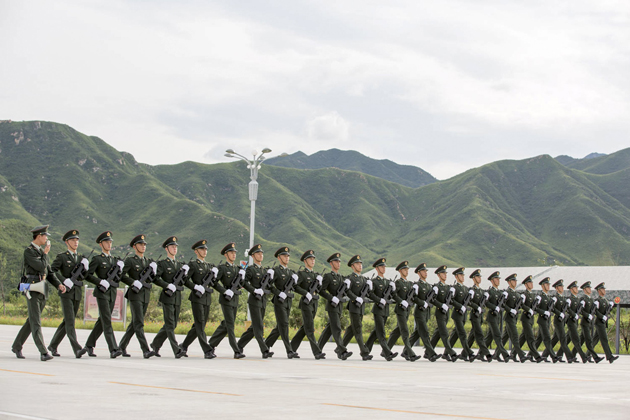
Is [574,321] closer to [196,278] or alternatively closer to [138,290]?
[196,278]

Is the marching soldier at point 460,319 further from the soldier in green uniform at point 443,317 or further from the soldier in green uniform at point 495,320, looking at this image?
the soldier in green uniform at point 495,320

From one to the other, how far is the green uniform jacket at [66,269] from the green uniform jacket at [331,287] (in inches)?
205

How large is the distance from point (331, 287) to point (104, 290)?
16.4 ft

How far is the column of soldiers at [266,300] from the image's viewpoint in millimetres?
13398

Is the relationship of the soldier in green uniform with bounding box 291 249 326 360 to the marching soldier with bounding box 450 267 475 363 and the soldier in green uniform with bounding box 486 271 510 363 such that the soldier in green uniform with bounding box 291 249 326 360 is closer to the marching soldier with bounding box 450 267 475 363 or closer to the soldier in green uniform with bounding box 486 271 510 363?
the marching soldier with bounding box 450 267 475 363

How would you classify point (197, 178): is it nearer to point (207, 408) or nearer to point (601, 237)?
point (601, 237)

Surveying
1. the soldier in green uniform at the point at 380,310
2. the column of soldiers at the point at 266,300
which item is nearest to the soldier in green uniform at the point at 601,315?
the column of soldiers at the point at 266,300

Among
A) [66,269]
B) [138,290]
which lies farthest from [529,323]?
[66,269]

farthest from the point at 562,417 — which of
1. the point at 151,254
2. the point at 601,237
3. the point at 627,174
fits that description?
the point at 627,174

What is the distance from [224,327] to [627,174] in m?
178

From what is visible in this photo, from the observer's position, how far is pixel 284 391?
9359 mm

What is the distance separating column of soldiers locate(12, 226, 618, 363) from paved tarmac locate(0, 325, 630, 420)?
2.63 feet

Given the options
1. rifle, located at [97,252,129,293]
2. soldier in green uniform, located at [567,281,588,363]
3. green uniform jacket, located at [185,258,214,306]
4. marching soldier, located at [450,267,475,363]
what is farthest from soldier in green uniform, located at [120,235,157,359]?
soldier in green uniform, located at [567,281,588,363]

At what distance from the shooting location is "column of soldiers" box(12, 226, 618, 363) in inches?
527
